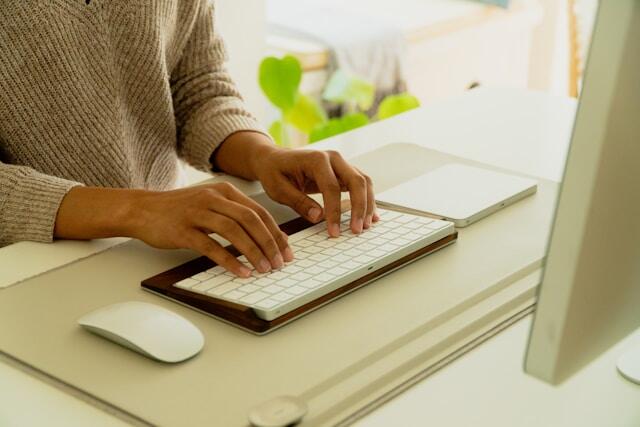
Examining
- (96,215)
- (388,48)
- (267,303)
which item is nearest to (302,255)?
(267,303)

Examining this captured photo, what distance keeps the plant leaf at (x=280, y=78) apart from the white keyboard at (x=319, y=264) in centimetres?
87

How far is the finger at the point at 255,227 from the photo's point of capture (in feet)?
3.19

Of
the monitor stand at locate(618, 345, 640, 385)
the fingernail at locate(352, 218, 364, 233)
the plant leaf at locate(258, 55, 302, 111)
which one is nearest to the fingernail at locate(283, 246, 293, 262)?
the fingernail at locate(352, 218, 364, 233)

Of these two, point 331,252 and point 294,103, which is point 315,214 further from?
point 294,103

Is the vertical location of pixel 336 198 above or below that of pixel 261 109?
above

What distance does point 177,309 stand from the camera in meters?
0.93

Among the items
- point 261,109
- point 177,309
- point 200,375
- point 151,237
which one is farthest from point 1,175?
point 261,109

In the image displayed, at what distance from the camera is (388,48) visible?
119 inches

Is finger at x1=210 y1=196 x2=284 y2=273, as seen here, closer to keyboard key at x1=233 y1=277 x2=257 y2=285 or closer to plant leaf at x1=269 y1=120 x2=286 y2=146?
keyboard key at x1=233 y1=277 x2=257 y2=285

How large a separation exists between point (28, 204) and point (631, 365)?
69 centimetres

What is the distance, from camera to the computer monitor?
23.5 inches

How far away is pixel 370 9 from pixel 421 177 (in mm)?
2215

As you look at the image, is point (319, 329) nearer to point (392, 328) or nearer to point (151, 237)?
point (392, 328)

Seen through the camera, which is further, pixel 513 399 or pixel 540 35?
pixel 540 35
